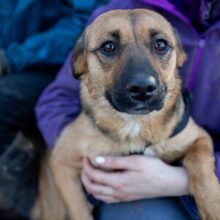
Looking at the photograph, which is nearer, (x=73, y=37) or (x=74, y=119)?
(x=74, y=119)

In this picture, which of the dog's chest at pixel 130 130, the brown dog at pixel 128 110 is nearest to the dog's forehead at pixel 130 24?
the brown dog at pixel 128 110

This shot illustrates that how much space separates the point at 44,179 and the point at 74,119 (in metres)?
0.38

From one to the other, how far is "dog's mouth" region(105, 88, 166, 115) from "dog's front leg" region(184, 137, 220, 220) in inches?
8.8

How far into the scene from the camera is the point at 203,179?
1.97 metres

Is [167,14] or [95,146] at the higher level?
[167,14]

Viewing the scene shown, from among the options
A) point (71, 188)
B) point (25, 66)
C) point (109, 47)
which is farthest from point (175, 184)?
point (25, 66)

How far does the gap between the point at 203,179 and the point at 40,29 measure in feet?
3.96

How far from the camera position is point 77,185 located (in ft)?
7.34

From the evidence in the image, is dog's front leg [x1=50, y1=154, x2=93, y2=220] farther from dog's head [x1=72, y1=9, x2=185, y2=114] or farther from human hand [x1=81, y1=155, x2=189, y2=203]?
dog's head [x1=72, y1=9, x2=185, y2=114]

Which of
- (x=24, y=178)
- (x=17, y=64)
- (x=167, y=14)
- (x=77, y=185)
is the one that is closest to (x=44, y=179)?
(x=24, y=178)

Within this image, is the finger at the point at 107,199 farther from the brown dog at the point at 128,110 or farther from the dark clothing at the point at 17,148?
the dark clothing at the point at 17,148

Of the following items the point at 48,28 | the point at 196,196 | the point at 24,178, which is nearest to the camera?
the point at 196,196

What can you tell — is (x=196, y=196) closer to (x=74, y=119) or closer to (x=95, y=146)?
(x=95, y=146)

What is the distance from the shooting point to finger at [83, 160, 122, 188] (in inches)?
83.3
